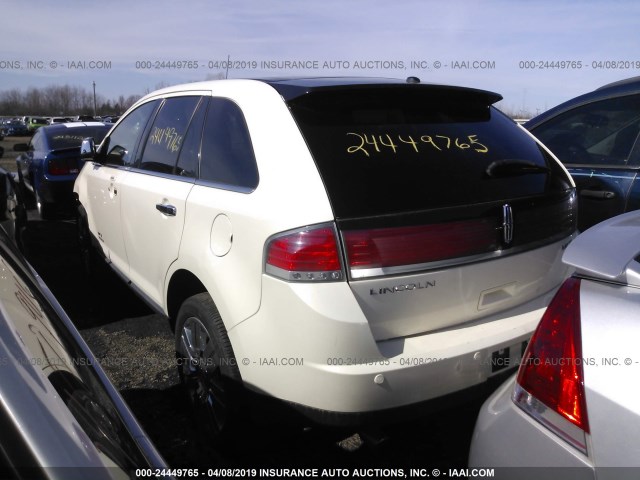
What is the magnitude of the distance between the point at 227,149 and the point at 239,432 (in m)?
1.32

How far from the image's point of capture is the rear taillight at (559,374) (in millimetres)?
1376

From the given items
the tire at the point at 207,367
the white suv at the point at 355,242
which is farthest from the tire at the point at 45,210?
the tire at the point at 207,367

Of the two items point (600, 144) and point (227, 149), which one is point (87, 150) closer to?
point (227, 149)

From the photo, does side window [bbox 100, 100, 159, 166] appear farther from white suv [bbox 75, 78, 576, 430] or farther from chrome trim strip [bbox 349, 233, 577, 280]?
chrome trim strip [bbox 349, 233, 577, 280]

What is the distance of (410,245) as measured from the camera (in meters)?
2.07

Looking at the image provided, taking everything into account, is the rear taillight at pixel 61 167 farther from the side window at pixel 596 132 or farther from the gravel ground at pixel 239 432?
the side window at pixel 596 132

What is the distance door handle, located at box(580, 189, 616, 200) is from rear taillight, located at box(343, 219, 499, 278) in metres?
1.68

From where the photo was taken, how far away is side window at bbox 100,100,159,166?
12.3ft

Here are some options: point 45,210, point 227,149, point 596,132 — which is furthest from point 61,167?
point 596,132

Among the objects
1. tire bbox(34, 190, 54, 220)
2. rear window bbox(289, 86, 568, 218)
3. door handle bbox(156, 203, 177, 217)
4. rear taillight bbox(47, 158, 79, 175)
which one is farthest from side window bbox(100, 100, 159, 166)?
tire bbox(34, 190, 54, 220)

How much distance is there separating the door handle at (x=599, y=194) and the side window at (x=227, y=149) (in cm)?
236

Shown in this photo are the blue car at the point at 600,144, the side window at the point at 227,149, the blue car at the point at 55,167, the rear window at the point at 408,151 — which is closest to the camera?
the rear window at the point at 408,151

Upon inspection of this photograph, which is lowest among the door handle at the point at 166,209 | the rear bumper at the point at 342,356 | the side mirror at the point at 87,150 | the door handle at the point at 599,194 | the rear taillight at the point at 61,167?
the rear bumper at the point at 342,356

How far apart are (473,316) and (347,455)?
95 centimetres
